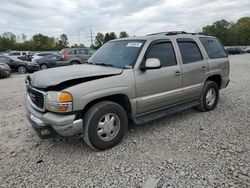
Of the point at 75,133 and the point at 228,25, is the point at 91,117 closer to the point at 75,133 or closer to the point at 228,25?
the point at 75,133

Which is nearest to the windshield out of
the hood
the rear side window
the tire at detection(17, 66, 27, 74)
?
the hood

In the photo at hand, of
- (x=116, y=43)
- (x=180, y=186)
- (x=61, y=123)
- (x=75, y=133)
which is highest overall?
(x=116, y=43)

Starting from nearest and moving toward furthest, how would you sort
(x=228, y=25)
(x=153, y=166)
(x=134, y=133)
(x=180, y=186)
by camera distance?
(x=180, y=186), (x=153, y=166), (x=134, y=133), (x=228, y=25)

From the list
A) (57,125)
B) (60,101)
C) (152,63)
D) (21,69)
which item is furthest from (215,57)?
(21,69)

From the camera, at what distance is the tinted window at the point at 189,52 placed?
4.37 m

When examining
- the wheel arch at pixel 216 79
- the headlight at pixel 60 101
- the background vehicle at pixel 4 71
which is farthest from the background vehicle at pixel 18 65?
the headlight at pixel 60 101

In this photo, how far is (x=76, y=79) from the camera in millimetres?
3033

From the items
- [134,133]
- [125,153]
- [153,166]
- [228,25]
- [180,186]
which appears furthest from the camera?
[228,25]

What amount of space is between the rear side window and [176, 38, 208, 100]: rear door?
358 millimetres

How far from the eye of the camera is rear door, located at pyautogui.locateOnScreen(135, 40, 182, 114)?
3.63m

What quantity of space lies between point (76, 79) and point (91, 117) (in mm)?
601

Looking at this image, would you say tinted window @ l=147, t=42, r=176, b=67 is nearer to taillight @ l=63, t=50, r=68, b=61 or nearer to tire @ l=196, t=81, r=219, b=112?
tire @ l=196, t=81, r=219, b=112

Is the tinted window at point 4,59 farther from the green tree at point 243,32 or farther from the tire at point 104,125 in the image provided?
the green tree at point 243,32

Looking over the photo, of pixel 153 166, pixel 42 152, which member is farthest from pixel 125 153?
pixel 42 152
